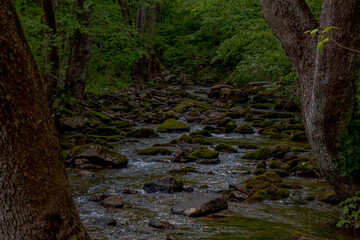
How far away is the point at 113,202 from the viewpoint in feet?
A: 21.6

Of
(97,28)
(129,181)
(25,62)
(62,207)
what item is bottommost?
(129,181)

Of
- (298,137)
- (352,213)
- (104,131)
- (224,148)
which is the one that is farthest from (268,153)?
(104,131)

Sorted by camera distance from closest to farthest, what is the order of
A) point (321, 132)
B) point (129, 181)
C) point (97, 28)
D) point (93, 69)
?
point (321, 132)
point (129, 181)
point (97, 28)
point (93, 69)

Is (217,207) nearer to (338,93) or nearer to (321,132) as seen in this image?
(321,132)

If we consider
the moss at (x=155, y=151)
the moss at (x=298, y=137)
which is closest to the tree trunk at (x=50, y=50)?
the moss at (x=155, y=151)

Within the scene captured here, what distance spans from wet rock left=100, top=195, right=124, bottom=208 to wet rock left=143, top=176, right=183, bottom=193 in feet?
3.45

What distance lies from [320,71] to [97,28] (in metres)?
11.0

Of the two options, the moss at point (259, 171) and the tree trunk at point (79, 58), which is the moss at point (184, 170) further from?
the tree trunk at point (79, 58)

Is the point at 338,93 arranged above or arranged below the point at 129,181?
above

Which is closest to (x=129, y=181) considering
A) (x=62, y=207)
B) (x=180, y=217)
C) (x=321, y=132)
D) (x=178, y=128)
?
(x=180, y=217)

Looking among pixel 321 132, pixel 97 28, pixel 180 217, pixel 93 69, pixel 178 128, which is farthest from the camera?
pixel 93 69

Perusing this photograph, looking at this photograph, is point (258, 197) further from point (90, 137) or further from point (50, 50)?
point (50, 50)

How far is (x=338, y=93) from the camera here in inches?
185

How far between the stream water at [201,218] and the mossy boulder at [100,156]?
1.00 ft
